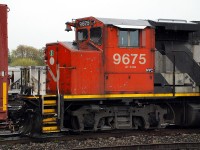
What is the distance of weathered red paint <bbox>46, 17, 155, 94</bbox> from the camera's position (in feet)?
37.0

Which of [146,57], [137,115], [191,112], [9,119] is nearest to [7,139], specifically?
[9,119]

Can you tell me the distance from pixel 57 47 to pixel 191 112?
5.19 meters

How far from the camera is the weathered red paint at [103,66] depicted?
1127cm

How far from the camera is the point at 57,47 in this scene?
11836 millimetres

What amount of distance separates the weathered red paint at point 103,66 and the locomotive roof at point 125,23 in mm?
149

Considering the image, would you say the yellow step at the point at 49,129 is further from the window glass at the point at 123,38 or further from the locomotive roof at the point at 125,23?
the locomotive roof at the point at 125,23

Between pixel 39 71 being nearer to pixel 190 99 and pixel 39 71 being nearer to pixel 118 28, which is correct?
pixel 118 28

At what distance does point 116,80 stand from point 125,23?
187cm

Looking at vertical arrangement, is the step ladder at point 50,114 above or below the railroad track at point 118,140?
above

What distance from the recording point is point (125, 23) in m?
11.8

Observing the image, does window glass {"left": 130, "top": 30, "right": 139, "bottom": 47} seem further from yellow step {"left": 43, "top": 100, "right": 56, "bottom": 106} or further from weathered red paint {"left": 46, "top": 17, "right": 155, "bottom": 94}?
yellow step {"left": 43, "top": 100, "right": 56, "bottom": 106}

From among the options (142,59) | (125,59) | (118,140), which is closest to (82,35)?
(125,59)

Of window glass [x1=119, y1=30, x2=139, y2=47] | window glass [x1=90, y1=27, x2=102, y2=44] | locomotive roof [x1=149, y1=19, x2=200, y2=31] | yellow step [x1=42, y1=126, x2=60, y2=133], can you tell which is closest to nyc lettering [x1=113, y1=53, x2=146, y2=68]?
window glass [x1=119, y1=30, x2=139, y2=47]

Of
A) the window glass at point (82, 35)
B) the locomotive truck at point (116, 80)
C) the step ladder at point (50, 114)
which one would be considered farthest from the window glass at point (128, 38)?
the step ladder at point (50, 114)
